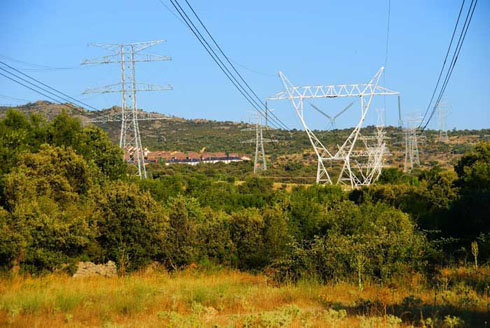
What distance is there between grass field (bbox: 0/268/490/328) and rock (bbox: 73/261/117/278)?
2.70 m

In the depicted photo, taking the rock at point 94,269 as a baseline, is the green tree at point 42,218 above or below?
above

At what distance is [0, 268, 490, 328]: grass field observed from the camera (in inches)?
337

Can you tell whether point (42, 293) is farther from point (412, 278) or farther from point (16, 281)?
point (412, 278)

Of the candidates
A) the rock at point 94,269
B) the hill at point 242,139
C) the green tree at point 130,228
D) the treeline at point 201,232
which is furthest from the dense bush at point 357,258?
the hill at point 242,139

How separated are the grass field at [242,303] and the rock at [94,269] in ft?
8.87

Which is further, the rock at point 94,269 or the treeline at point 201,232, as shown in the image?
the rock at point 94,269

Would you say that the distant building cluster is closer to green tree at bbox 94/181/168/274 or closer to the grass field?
green tree at bbox 94/181/168/274

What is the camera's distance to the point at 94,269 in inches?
707

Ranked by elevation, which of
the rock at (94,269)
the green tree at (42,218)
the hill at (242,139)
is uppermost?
the hill at (242,139)

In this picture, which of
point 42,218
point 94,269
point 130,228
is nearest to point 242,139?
point 130,228

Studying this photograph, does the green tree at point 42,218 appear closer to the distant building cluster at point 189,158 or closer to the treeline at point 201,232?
the treeline at point 201,232

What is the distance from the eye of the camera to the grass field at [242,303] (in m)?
8.57

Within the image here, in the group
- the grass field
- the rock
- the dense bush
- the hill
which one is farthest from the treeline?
the hill

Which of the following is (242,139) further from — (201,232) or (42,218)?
(42,218)
